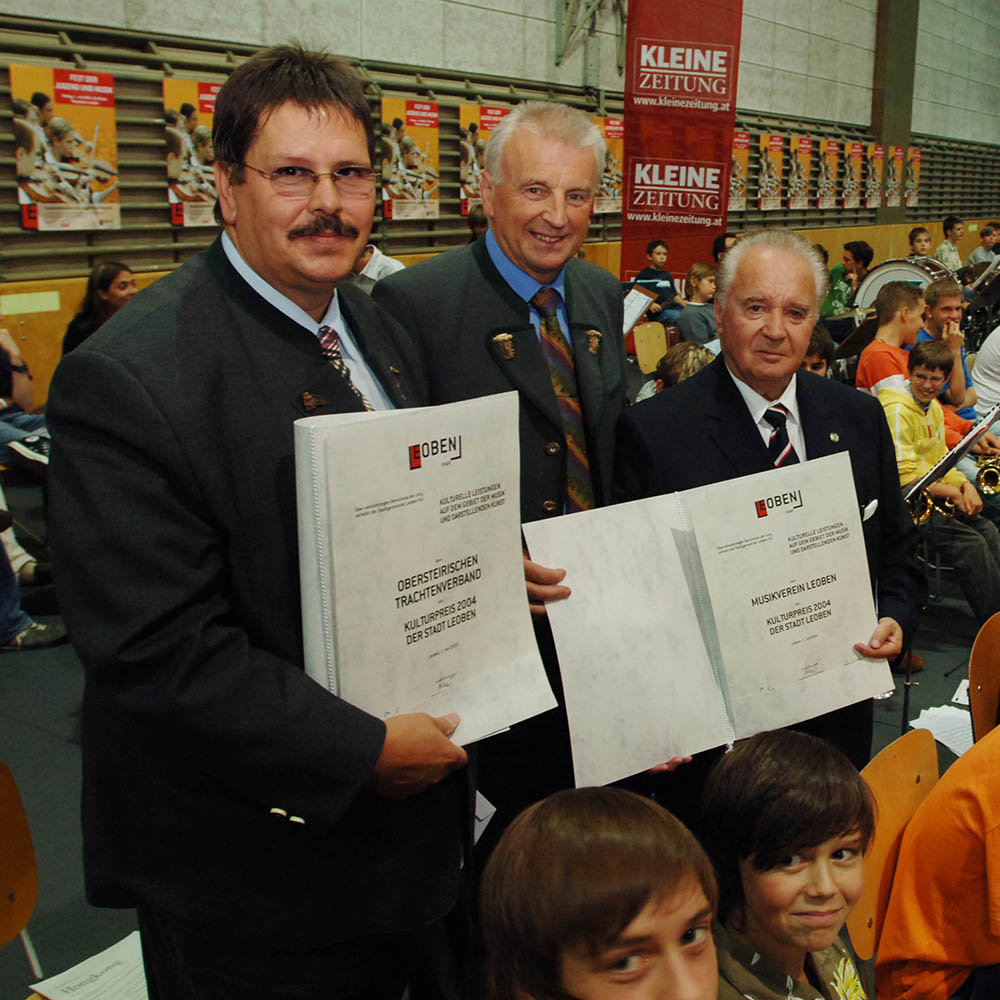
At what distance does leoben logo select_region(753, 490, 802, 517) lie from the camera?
68.3 inches

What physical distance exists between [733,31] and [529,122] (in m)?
3.25

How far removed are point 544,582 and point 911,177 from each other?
21.2m

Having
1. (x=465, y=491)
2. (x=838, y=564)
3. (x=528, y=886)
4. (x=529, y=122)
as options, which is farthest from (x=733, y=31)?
(x=528, y=886)

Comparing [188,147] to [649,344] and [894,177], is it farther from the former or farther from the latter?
[894,177]

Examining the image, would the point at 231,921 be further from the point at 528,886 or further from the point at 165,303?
the point at 165,303

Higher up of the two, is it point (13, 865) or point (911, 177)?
point (911, 177)

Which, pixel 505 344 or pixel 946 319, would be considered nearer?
pixel 505 344

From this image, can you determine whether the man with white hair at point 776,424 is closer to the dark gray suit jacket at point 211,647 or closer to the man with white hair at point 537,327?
the man with white hair at point 537,327

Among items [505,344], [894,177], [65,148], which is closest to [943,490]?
[505,344]

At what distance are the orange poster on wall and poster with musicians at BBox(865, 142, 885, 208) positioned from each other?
2475 mm

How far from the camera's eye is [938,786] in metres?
2.03

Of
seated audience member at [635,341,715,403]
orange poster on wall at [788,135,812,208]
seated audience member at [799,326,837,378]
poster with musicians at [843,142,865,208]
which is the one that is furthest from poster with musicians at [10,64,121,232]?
poster with musicians at [843,142,865,208]

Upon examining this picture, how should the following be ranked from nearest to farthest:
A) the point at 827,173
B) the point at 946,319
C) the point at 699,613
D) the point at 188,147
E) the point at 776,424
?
the point at 699,613 → the point at 776,424 → the point at 946,319 → the point at 188,147 → the point at 827,173

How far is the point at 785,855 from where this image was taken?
1681mm
